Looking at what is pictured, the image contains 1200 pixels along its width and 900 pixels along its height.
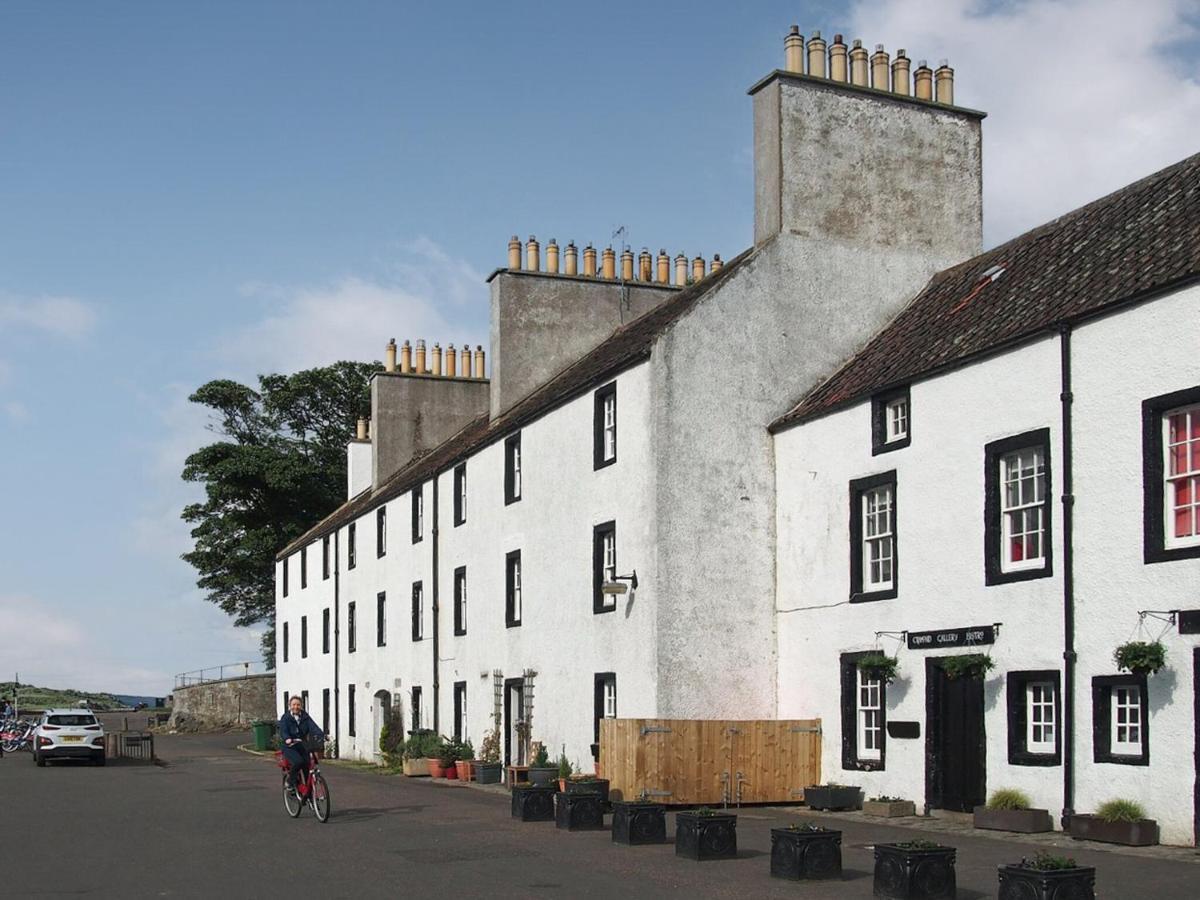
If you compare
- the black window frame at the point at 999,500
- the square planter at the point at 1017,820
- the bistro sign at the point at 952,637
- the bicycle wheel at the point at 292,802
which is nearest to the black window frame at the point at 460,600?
the bicycle wheel at the point at 292,802

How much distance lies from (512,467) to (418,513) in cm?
801

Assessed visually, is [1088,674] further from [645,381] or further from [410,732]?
[410,732]

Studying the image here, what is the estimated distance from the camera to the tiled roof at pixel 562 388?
26.9 meters

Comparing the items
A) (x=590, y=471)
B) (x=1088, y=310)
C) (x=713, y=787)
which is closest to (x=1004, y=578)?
(x=1088, y=310)

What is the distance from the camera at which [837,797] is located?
2289 cm

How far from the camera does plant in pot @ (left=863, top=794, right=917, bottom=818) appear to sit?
21578mm

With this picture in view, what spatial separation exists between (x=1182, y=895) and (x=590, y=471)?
644 inches

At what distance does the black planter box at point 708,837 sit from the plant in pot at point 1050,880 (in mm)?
4682

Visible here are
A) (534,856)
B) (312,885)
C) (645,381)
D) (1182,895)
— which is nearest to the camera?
(1182,895)

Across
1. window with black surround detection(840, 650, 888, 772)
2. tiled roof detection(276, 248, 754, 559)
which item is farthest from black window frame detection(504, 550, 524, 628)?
window with black surround detection(840, 650, 888, 772)

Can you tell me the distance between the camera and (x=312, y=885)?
14.1 metres

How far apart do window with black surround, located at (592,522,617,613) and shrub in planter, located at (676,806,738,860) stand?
10753 mm

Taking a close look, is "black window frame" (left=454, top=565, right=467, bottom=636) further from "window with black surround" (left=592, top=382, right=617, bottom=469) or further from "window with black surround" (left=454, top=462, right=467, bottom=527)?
"window with black surround" (left=592, top=382, right=617, bottom=469)

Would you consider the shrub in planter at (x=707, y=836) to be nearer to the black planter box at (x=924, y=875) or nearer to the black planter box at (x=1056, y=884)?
the black planter box at (x=924, y=875)
